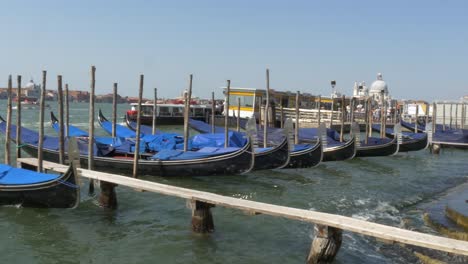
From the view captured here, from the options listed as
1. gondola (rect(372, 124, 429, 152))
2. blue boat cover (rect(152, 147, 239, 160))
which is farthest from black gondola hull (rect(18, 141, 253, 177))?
gondola (rect(372, 124, 429, 152))

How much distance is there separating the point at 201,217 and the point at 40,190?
2966mm

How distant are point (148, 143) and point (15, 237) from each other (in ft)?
22.7

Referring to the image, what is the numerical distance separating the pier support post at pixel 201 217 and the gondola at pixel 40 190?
7.24ft

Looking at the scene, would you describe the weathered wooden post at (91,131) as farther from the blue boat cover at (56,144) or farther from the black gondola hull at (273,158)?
the black gondola hull at (273,158)

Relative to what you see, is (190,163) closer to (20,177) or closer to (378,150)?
(20,177)

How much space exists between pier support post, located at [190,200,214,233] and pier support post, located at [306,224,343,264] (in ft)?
6.02

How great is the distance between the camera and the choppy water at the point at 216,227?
6742 mm

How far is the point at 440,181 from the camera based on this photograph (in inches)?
554

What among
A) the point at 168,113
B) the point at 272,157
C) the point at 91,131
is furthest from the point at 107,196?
the point at 168,113

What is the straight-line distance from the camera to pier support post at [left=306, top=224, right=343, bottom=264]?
6070 mm

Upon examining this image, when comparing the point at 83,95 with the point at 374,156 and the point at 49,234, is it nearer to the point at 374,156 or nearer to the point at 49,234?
the point at 374,156

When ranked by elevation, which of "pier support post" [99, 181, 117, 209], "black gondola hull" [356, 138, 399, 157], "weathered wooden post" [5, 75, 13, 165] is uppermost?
"weathered wooden post" [5, 75, 13, 165]

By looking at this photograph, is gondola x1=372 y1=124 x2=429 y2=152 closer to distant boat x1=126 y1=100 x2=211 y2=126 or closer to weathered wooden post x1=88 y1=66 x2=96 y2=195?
Answer: weathered wooden post x1=88 y1=66 x2=96 y2=195

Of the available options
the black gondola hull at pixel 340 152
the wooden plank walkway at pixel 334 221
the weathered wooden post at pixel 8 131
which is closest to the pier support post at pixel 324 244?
the wooden plank walkway at pixel 334 221
